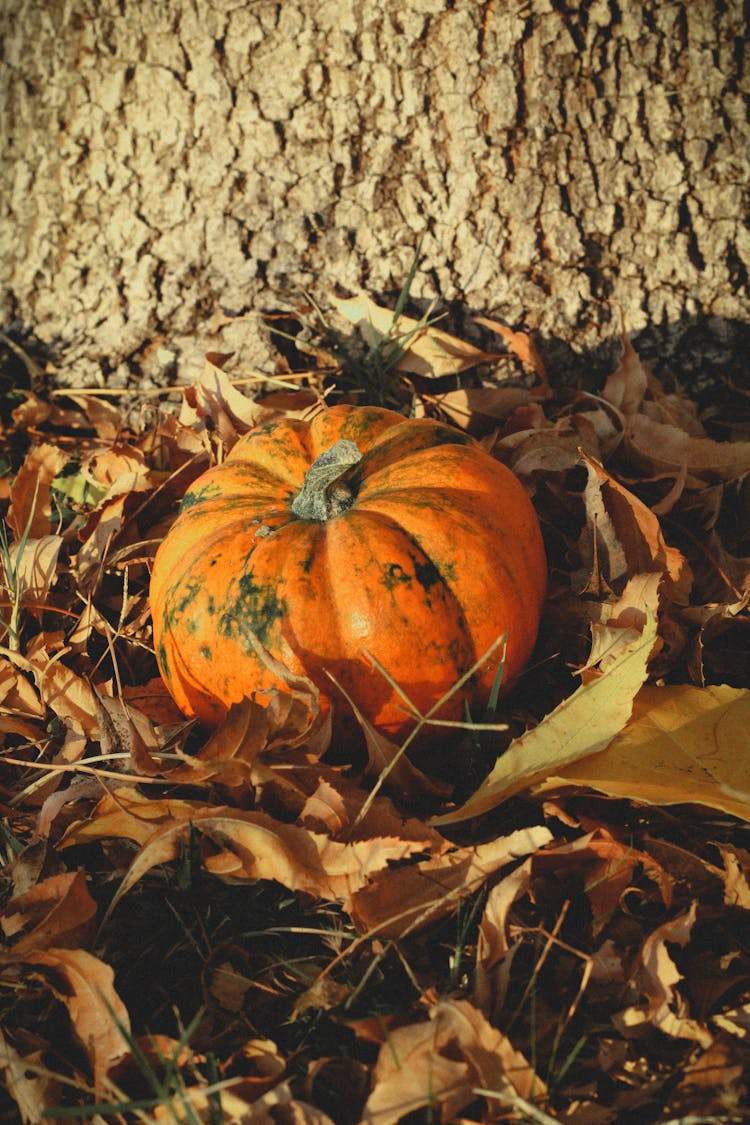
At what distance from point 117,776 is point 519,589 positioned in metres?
1.06

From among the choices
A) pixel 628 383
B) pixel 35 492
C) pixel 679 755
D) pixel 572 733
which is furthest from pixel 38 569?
pixel 628 383

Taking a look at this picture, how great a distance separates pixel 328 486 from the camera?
223cm

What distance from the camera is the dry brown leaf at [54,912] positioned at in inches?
70.6

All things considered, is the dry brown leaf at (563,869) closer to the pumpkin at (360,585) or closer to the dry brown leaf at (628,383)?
the pumpkin at (360,585)

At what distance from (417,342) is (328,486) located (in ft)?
3.71

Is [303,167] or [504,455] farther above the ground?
[303,167]

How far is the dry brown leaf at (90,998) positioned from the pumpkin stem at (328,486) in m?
1.11

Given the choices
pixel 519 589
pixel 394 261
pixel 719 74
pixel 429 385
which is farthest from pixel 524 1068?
pixel 719 74

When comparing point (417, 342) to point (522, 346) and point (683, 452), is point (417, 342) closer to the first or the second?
point (522, 346)

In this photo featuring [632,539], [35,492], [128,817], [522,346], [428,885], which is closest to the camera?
[428,885]

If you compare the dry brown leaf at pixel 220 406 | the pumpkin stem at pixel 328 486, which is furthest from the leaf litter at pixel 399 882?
the dry brown leaf at pixel 220 406

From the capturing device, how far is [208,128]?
3062mm

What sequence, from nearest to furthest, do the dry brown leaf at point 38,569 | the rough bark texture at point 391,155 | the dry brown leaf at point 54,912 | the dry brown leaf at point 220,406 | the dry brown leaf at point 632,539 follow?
the dry brown leaf at point 54,912 < the dry brown leaf at point 632,539 < the dry brown leaf at point 38,569 < the rough bark texture at point 391,155 < the dry brown leaf at point 220,406

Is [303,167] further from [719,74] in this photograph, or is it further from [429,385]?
[719,74]
